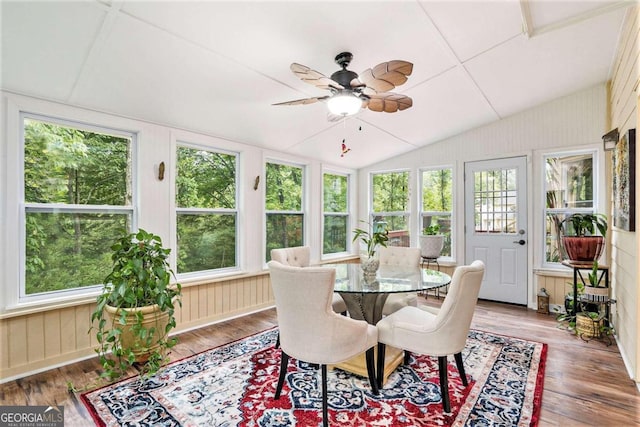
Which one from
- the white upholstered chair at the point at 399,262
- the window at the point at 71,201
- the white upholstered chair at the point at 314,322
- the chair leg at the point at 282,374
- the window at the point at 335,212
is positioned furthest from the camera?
the window at the point at 335,212

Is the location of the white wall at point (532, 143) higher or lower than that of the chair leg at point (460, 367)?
higher

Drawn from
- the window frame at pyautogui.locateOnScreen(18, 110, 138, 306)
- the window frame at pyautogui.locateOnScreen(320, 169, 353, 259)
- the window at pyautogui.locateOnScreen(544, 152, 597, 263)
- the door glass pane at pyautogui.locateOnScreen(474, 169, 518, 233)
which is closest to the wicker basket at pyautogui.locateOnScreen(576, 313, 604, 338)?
the window at pyautogui.locateOnScreen(544, 152, 597, 263)

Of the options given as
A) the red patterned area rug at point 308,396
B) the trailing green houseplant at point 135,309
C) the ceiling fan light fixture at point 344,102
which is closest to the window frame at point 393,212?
the red patterned area rug at point 308,396

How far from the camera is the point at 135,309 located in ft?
8.21

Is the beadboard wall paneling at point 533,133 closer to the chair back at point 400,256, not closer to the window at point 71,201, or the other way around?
the chair back at point 400,256

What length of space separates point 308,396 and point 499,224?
3773mm

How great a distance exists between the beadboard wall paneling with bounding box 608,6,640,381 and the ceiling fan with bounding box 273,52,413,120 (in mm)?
1781

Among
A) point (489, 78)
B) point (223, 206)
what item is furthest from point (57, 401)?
point (489, 78)

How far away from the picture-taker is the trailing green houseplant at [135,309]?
2471 mm

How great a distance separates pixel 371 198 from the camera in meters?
5.90

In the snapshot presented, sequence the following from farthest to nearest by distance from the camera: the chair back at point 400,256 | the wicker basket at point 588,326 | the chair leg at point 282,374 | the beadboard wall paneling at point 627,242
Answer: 1. the chair back at point 400,256
2. the wicker basket at point 588,326
3. the beadboard wall paneling at point 627,242
4. the chair leg at point 282,374

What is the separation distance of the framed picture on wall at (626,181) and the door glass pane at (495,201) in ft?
4.90

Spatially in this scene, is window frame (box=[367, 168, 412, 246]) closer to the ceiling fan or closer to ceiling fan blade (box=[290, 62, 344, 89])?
the ceiling fan

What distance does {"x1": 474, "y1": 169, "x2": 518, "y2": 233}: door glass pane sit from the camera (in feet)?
14.8
